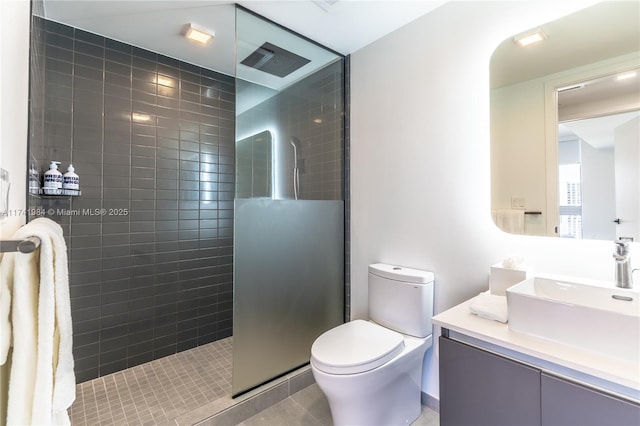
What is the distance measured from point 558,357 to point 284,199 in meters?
1.52

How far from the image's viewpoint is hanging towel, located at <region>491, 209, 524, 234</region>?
4.79 ft

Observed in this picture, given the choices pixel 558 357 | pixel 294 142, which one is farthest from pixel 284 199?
pixel 558 357

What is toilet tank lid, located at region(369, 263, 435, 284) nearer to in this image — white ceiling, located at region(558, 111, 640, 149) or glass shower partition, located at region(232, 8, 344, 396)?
glass shower partition, located at region(232, 8, 344, 396)

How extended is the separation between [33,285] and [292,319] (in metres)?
1.53

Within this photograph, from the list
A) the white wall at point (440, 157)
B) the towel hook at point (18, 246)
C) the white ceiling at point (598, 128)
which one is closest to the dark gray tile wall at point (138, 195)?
the white wall at point (440, 157)

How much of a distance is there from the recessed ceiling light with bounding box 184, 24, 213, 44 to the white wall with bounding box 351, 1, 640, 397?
1.12 metres

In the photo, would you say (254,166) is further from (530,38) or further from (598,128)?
(598,128)

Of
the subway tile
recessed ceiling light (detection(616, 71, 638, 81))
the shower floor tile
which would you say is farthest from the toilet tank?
the subway tile

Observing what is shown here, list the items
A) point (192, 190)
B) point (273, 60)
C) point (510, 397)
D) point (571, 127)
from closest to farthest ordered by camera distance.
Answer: point (510, 397), point (571, 127), point (273, 60), point (192, 190)

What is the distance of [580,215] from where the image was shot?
4.25 feet

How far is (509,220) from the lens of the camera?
4.89ft

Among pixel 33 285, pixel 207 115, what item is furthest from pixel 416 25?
pixel 33 285

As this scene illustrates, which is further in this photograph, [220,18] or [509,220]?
[220,18]

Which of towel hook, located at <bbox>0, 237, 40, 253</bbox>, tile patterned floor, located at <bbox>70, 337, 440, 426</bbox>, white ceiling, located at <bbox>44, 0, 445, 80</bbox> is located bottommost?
tile patterned floor, located at <bbox>70, 337, 440, 426</bbox>
